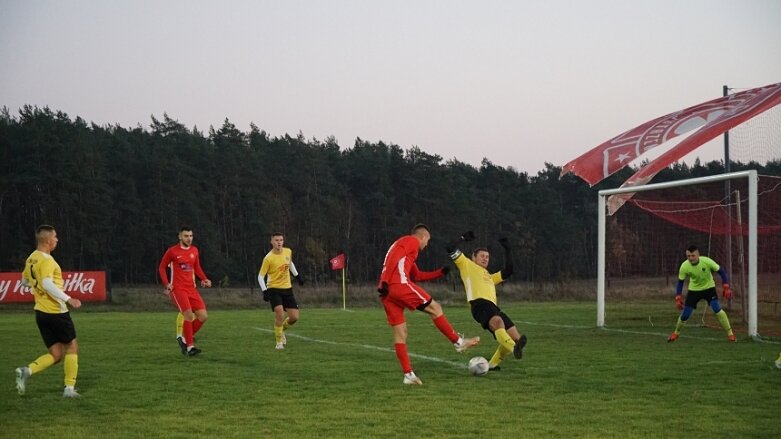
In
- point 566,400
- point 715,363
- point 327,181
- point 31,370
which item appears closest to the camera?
Result: point 566,400

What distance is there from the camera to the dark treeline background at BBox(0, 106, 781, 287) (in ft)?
208

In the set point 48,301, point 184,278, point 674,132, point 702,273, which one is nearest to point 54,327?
point 48,301

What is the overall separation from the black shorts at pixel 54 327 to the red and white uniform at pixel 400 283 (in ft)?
13.2

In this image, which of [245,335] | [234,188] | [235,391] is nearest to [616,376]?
[235,391]

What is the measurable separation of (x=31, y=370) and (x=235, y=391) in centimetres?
246

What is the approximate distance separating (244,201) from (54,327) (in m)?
63.8

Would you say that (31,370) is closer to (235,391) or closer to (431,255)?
(235,391)

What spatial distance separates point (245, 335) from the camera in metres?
21.0

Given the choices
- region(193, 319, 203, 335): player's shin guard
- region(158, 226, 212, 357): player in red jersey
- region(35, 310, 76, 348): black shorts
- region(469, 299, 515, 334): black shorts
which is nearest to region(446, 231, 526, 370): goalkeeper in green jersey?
region(469, 299, 515, 334): black shorts

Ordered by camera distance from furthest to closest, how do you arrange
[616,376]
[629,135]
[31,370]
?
[629,135] < [616,376] < [31,370]

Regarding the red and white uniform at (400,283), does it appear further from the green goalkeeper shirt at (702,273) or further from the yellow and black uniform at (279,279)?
the green goalkeeper shirt at (702,273)

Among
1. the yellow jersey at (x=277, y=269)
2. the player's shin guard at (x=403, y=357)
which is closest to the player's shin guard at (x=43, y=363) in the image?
the player's shin guard at (x=403, y=357)

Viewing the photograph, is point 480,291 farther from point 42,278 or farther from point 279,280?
point 279,280

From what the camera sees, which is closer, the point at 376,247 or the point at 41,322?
the point at 41,322
